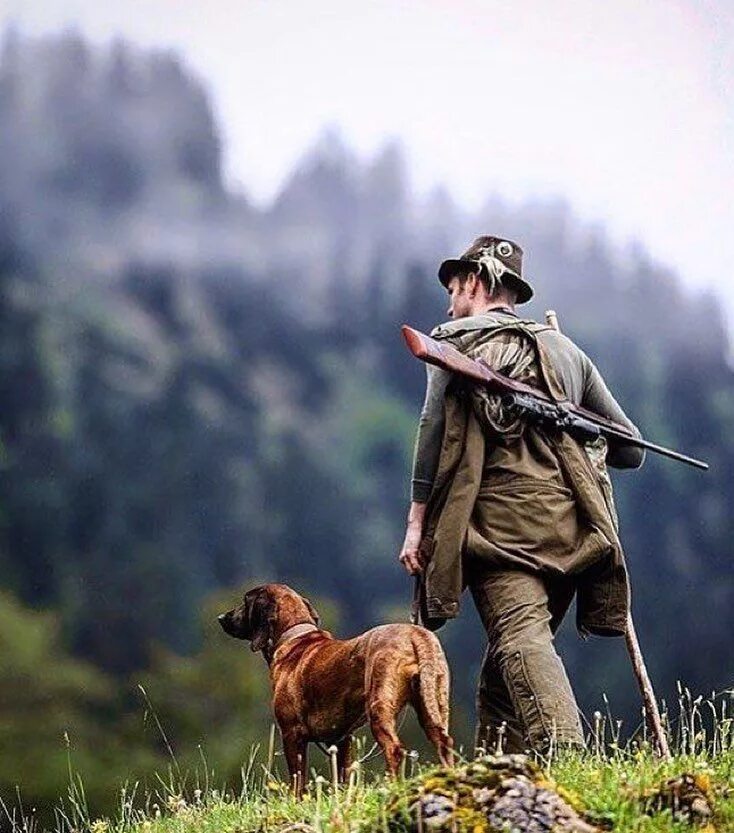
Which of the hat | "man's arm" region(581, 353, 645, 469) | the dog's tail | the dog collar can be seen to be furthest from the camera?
"man's arm" region(581, 353, 645, 469)

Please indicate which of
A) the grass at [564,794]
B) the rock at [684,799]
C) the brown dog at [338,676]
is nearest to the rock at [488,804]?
the grass at [564,794]

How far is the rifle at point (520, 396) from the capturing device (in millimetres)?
4324

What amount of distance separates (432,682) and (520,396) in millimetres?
894

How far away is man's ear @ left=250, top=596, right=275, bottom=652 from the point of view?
4.64 metres

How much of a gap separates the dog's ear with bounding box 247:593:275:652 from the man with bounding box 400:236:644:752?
0.45 meters

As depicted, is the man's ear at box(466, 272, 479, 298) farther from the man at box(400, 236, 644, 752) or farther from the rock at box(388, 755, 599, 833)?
the rock at box(388, 755, 599, 833)

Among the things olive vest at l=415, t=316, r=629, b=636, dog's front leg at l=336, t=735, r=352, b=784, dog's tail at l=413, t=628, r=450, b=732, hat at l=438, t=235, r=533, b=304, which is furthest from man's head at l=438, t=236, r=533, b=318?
dog's front leg at l=336, t=735, r=352, b=784

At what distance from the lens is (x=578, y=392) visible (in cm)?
477

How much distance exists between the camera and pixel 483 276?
472cm

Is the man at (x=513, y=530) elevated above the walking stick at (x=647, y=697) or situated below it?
above

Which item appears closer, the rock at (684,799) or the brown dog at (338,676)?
the rock at (684,799)

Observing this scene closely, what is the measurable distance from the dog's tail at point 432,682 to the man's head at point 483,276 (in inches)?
44.9

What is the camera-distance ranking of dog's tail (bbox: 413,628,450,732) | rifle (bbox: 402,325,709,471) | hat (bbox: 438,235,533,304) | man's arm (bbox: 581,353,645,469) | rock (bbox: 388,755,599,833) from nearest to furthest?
1. rock (bbox: 388,755,599,833)
2. dog's tail (bbox: 413,628,450,732)
3. rifle (bbox: 402,325,709,471)
4. hat (bbox: 438,235,533,304)
5. man's arm (bbox: 581,353,645,469)

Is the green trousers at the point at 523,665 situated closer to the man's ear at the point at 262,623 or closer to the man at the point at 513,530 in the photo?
the man at the point at 513,530
